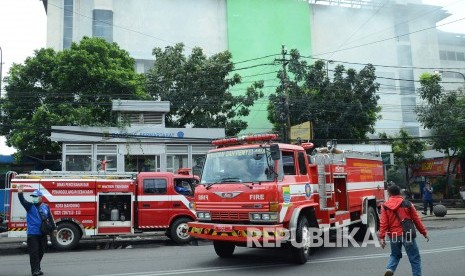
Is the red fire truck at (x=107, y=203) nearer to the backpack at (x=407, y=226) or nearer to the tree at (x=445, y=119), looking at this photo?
the backpack at (x=407, y=226)

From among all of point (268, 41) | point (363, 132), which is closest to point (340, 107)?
point (363, 132)

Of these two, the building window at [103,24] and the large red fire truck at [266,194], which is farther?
the building window at [103,24]

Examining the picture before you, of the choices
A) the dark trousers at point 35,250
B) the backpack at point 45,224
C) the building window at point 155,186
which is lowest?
the dark trousers at point 35,250

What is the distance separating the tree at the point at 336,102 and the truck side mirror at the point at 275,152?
20397 millimetres

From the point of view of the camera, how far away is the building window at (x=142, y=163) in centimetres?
2248

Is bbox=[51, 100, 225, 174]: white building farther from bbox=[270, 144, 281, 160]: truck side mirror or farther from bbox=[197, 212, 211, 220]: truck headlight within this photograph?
bbox=[270, 144, 281, 160]: truck side mirror

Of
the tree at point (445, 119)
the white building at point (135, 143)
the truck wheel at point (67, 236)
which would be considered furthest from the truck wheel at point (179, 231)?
the tree at point (445, 119)

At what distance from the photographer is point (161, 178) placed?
42.3ft

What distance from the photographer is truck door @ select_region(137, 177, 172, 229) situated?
41.2 ft

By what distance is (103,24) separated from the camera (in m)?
47.1

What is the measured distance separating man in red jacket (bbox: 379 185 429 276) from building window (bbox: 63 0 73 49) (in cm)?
4517

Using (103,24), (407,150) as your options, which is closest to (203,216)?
(407,150)

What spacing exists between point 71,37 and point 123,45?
558 cm

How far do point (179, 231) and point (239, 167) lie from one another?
17.0 feet
